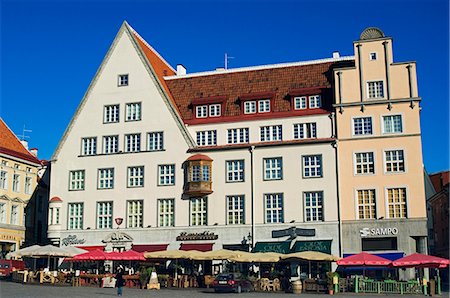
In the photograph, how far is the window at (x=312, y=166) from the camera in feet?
158

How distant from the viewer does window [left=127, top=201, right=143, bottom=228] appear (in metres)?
51.5

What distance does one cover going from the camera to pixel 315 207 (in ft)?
155

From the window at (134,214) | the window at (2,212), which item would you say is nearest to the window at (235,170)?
the window at (134,214)

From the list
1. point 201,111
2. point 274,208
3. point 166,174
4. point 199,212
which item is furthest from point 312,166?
point 166,174

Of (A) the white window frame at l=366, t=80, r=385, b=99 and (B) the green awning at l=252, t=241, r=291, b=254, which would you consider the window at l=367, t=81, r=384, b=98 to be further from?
(B) the green awning at l=252, t=241, r=291, b=254

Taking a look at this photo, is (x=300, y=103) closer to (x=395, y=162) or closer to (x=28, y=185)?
(x=395, y=162)

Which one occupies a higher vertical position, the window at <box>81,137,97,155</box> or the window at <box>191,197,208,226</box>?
the window at <box>81,137,97,155</box>

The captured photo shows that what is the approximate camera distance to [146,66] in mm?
54312

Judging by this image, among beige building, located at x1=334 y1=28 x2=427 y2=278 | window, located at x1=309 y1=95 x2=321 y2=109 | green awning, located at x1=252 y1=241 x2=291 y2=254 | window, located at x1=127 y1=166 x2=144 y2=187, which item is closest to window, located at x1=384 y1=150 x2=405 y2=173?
beige building, located at x1=334 y1=28 x2=427 y2=278

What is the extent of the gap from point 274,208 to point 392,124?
11513 millimetres

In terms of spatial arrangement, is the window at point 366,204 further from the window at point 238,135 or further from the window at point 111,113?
the window at point 111,113

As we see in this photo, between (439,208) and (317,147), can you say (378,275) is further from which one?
(439,208)

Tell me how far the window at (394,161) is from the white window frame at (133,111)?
2167 centimetres

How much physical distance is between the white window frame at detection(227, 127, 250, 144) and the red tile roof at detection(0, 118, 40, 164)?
21.9 meters
